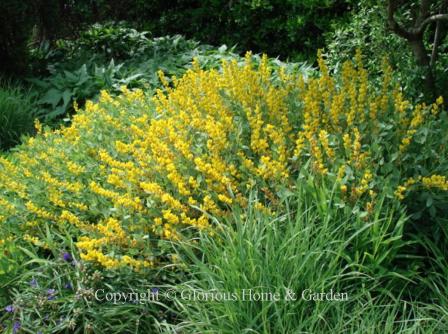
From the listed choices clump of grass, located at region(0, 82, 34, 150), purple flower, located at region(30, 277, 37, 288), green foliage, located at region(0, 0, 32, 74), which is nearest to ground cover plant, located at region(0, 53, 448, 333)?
purple flower, located at region(30, 277, 37, 288)

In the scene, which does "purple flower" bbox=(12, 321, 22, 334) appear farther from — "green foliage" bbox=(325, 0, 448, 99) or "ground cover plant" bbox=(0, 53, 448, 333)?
"green foliage" bbox=(325, 0, 448, 99)

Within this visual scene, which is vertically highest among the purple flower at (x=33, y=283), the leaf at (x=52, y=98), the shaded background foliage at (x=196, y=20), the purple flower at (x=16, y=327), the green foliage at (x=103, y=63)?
the shaded background foliage at (x=196, y=20)

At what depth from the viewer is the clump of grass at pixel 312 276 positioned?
7.73 feet

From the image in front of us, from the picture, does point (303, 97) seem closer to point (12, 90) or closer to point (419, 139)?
point (419, 139)

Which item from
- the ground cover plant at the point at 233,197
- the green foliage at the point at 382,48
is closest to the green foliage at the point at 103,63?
the green foliage at the point at 382,48

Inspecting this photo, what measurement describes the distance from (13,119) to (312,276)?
11.8 ft

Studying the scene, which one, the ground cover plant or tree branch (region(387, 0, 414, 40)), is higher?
tree branch (region(387, 0, 414, 40))

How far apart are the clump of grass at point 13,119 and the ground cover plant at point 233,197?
5.90ft

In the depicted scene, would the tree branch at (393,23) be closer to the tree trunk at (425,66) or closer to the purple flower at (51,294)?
the tree trunk at (425,66)

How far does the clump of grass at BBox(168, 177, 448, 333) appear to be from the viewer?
7.73 feet

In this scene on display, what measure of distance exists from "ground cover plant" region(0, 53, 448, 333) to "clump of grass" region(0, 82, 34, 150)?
1799 millimetres

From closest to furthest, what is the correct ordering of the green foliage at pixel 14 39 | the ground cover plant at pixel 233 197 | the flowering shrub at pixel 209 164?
the ground cover plant at pixel 233 197 → the flowering shrub at pixel 209 164 → the green foliage at pixel 14 39

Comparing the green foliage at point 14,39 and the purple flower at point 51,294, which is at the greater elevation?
the green foliage at point 14,39

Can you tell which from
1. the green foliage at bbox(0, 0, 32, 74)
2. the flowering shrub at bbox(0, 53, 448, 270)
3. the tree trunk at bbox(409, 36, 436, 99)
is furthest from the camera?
the green foliage at bbox(0, 0, 32, 74)
